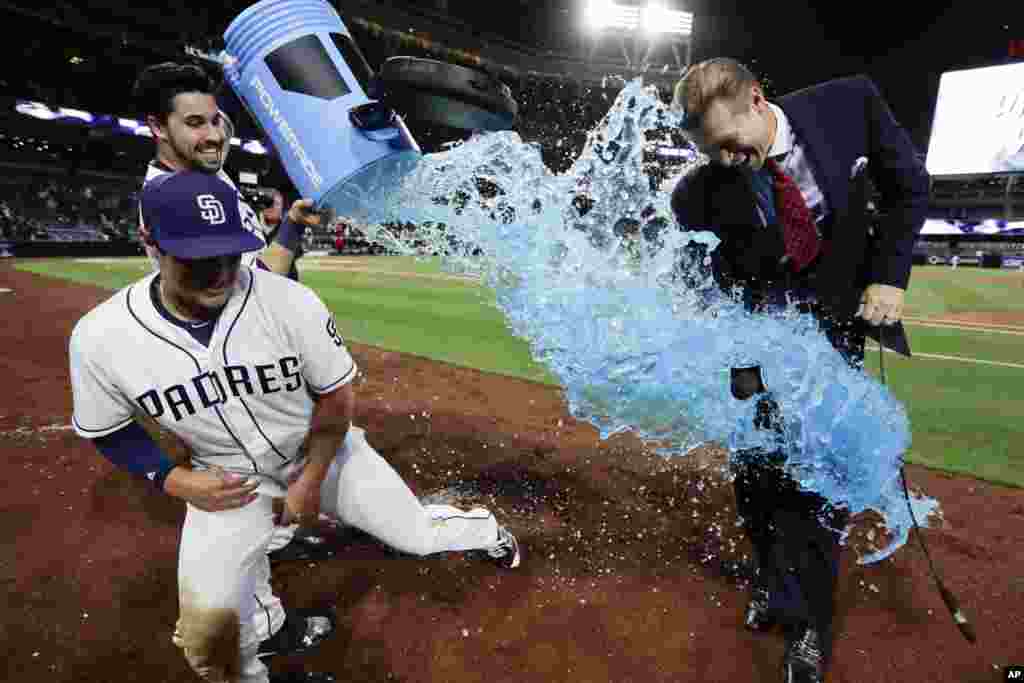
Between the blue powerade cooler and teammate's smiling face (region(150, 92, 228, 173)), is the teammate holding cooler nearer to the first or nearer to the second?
teammate's smiling face (region(150, 92, 228, 173))

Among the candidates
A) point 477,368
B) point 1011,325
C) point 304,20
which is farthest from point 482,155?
point 1011,325

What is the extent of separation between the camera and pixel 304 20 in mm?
1741

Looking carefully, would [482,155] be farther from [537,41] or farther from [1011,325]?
[537,41]

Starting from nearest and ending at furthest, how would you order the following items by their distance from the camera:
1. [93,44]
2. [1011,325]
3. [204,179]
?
[204,179] < [1011,325] < [93,44]

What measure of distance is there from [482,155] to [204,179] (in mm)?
1076

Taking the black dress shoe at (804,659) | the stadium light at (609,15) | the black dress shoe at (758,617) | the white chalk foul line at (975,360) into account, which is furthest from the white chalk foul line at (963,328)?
the stadium light at (609,15)

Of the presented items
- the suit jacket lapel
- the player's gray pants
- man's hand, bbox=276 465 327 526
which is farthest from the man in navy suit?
man's hand, bbox=276 465 327 526

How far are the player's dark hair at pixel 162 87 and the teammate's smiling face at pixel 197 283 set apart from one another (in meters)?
1.06

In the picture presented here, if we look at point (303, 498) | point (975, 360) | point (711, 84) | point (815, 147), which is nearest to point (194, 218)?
point (303, 498)

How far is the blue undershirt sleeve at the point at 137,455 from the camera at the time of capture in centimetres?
166

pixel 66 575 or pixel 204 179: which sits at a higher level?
pixel 204 179

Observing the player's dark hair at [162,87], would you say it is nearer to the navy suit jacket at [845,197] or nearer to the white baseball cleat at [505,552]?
the navy suit jacket at [845,197]

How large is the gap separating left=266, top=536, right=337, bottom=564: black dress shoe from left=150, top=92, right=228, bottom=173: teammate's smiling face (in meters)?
1.81

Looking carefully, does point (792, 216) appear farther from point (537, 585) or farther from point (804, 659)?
point (537, 585)
